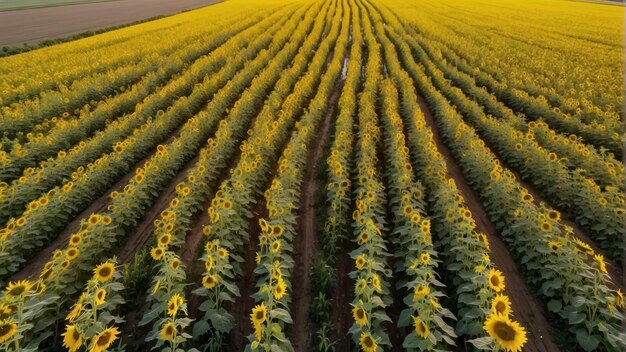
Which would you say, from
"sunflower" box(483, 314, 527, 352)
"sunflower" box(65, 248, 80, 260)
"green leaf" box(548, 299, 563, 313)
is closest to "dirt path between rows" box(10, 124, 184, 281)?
"sunflower" box(65, 248, 80, 260)

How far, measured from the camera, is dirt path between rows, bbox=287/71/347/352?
5285mm

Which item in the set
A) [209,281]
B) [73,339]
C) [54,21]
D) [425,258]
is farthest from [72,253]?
[54,21]

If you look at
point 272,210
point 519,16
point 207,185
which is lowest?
point 519,16

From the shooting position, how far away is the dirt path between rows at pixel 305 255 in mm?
5285

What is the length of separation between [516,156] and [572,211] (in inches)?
87.4

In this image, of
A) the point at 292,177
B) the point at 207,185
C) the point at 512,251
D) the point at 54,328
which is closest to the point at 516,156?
the point at 512,251

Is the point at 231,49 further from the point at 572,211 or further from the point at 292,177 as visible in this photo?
the point at 572,211

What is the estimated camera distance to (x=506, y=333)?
3.40 meters

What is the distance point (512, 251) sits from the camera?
22.1 ft

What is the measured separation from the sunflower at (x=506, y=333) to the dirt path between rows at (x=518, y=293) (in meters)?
2.11

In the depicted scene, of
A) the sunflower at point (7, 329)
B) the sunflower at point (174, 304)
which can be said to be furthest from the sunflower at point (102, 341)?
the sunflower at point (7, 329)

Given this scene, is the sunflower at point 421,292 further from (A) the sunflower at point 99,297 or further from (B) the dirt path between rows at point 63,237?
(B) the dirt path between rows at point 63,237

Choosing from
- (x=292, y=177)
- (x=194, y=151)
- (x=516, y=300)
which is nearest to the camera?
(x=516, y=300)

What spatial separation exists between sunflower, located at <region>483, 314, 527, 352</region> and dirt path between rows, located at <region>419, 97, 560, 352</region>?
211 centimetres
